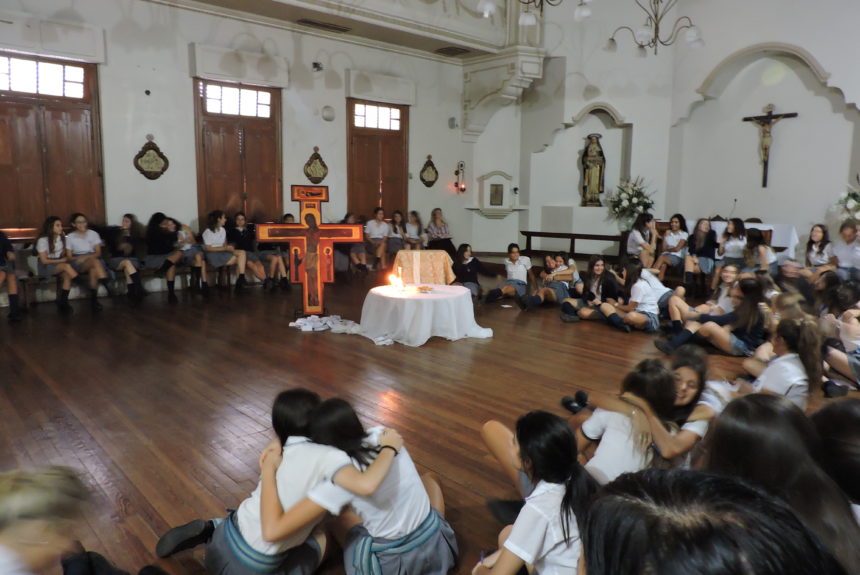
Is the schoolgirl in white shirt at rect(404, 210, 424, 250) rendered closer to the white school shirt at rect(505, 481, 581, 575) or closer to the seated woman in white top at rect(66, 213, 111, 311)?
the seated woman in white top at rect(66, 213, 111, 311)

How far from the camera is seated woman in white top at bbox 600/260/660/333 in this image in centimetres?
620

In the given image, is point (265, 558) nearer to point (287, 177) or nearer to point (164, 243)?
point (164, 243)

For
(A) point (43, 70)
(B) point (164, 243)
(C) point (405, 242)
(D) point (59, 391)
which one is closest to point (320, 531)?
(D) point (59, 391)

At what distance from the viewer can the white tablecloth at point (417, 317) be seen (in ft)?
18.7

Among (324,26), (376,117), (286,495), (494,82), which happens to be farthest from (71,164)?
(286,495)

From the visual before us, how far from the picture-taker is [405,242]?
403 inches

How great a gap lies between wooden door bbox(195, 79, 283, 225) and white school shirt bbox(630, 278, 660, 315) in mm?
5571

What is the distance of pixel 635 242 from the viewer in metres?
9.22

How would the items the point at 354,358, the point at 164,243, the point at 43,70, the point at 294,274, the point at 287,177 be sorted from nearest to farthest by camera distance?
1. the point at 354,358
2. the point at 294,274
3. the point at 43,70
4. the point at 164,243
5. the point at 287,177

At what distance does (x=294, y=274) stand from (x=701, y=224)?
5567 mm

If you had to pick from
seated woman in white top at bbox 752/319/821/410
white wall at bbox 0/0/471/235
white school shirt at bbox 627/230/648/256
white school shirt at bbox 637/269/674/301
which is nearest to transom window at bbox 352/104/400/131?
white wall at bbox 0/0/471/235

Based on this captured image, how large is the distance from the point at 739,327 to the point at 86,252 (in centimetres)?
692

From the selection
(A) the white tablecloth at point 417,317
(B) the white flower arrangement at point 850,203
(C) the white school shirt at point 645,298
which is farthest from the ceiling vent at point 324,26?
(B) the white flower arrangement at point 850,203

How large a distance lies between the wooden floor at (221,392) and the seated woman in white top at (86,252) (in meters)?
0.35
